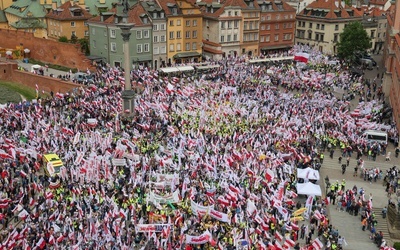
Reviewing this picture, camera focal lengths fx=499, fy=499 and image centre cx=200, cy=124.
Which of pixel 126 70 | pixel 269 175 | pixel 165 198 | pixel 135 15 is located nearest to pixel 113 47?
pixel 135 15

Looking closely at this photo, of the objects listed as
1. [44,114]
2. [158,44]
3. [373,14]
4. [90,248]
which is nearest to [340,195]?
[90,248]

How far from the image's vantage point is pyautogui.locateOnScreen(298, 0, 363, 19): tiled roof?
93188mm

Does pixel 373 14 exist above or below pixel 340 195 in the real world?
above

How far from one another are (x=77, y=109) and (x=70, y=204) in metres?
20.8

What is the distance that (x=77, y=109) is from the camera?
2029 inches

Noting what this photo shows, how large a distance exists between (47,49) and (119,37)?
12624mm

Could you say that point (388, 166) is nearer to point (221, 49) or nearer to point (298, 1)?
point (221, 49)

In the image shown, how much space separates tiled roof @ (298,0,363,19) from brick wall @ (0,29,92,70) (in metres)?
45.6

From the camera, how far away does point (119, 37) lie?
74688 millimetres

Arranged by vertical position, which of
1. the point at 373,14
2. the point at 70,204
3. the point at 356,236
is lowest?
the point at 356,236

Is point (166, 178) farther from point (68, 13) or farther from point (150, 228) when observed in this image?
point (68, 13)

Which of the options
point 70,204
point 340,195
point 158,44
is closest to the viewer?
point 70,204

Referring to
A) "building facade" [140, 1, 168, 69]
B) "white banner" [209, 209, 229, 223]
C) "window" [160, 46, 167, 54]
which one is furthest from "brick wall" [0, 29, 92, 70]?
"white banner" [209, 209, 229, 223]

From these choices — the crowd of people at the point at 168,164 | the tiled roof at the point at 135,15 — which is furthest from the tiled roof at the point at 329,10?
the tiled roof at the point at 135,15
